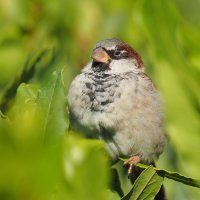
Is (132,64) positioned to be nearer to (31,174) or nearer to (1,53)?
(1,53)

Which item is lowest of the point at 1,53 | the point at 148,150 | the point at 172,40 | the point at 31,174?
the point at 148,150

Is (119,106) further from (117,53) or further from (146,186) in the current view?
(146,186)

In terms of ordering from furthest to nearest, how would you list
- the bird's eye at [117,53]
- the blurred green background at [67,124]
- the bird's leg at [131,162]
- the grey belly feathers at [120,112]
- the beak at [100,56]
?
1. the bird's eye at [117,53]
2. the beak at [100,56]
3. the grey belly feathers at [120,112]
4. the bird's leg at [131,162]
5. the blurred green background at [67,124]

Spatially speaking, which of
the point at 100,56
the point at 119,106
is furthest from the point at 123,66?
the point at 119,106

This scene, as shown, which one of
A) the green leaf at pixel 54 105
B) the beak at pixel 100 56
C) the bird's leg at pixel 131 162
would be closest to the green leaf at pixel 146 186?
the green leaf at pixel 54 105

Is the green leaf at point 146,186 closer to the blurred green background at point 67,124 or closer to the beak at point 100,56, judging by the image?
the blurred green background at point 67,124

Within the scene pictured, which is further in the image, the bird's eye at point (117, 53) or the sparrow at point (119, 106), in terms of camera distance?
the bird's eye at point (117, 53)

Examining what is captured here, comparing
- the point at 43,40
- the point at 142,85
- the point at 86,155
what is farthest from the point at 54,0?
→ the point at 86,155
